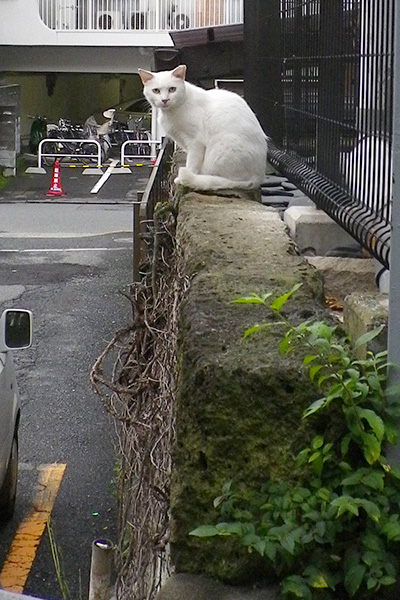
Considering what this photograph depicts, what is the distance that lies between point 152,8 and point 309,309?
79.5ft

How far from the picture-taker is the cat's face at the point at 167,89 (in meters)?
6.26

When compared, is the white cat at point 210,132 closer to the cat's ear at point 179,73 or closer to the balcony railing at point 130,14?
the cat's ear at point 179,73

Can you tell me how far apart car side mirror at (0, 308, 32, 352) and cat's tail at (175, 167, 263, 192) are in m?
1.13

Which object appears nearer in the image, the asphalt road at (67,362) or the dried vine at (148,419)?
the dried vine at (148,419)

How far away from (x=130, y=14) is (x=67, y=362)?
1823 cm

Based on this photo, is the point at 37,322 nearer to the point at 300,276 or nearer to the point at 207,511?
the point at 300,276

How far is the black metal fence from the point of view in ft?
10.9

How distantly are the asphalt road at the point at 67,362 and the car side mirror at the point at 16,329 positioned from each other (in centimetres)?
124

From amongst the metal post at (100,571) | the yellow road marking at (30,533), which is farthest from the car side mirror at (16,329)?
the metal post at (100,571)

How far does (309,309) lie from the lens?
2494mm

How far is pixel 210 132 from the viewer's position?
234 inches

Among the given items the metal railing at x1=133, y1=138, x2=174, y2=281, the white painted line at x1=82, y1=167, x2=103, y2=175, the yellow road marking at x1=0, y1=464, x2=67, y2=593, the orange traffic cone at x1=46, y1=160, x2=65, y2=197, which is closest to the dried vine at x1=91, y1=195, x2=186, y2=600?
the metal railing at x1=133, y1=138, x2=174, y2=281

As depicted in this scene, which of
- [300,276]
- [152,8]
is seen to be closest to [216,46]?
[152,8]

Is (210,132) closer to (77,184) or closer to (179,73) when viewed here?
(179,73)
